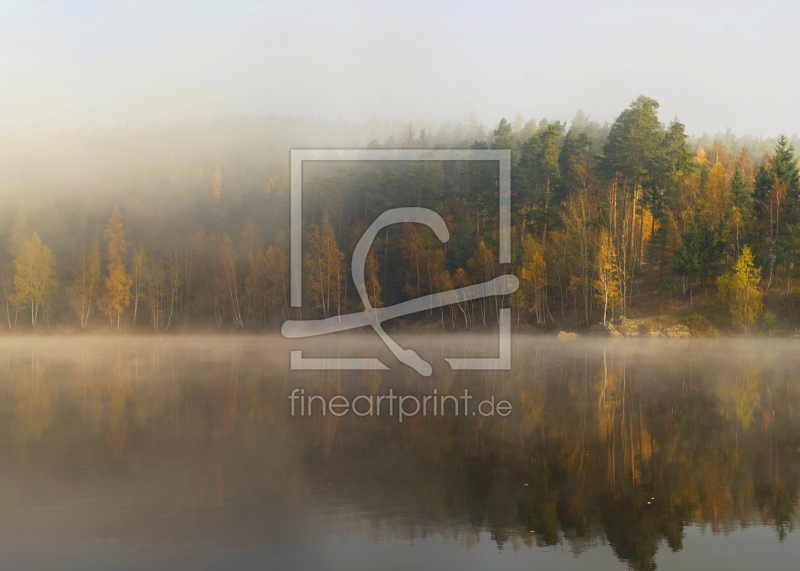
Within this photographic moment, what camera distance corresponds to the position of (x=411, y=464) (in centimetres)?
1343

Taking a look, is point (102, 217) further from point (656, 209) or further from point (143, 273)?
point (656, 209)

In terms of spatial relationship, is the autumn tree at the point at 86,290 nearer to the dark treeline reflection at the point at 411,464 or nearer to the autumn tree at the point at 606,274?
the dark treeline reflection at the point at 411,464

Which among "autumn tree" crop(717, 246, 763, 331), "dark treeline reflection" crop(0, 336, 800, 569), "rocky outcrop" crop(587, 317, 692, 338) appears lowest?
"rocky outcrop" crop(587, 317, 692, 338)

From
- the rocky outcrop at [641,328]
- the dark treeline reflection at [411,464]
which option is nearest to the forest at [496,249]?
the rocky outcrop at [641,328]

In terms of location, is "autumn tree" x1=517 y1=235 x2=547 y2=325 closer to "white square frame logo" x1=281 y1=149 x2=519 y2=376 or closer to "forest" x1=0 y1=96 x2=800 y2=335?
"forest" x1=0 y1=96 x2=800 y2=335

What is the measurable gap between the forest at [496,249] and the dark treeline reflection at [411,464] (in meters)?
32.2

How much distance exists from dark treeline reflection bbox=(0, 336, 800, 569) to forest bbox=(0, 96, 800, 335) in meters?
32.2

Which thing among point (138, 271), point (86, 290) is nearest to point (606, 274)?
point (138, 271)

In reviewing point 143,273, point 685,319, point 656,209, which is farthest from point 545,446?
point 143,273

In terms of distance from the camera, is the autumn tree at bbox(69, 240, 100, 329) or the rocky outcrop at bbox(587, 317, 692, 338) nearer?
the rocky outcrop at bbox(587, 317, 692, 338)

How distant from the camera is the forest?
54812 mm

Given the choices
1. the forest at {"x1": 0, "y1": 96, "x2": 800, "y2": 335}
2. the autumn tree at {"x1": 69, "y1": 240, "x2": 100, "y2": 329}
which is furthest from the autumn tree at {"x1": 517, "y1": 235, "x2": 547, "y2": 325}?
the autumn tree at {"x1": 69, "y1": 240, "x2": 100, "y2": 329}

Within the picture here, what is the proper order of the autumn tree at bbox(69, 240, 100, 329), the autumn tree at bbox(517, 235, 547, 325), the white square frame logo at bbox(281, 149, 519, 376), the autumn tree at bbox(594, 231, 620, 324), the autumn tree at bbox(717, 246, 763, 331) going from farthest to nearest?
the autumn tree at bbox(69, 240, 100, 329), the white square frame logo at bbox(281, 149, 519, 376), the autumn tree at bbox(517, 235, 547, 325), the autumn tree at bbox(594, 231, 620, 324), the autumn tree at bbox(717, 246, 763, 331)

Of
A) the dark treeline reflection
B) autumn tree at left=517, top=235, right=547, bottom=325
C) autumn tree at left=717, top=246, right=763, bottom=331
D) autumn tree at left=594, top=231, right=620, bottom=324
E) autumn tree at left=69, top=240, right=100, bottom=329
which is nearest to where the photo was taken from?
the dark treeline reflection
